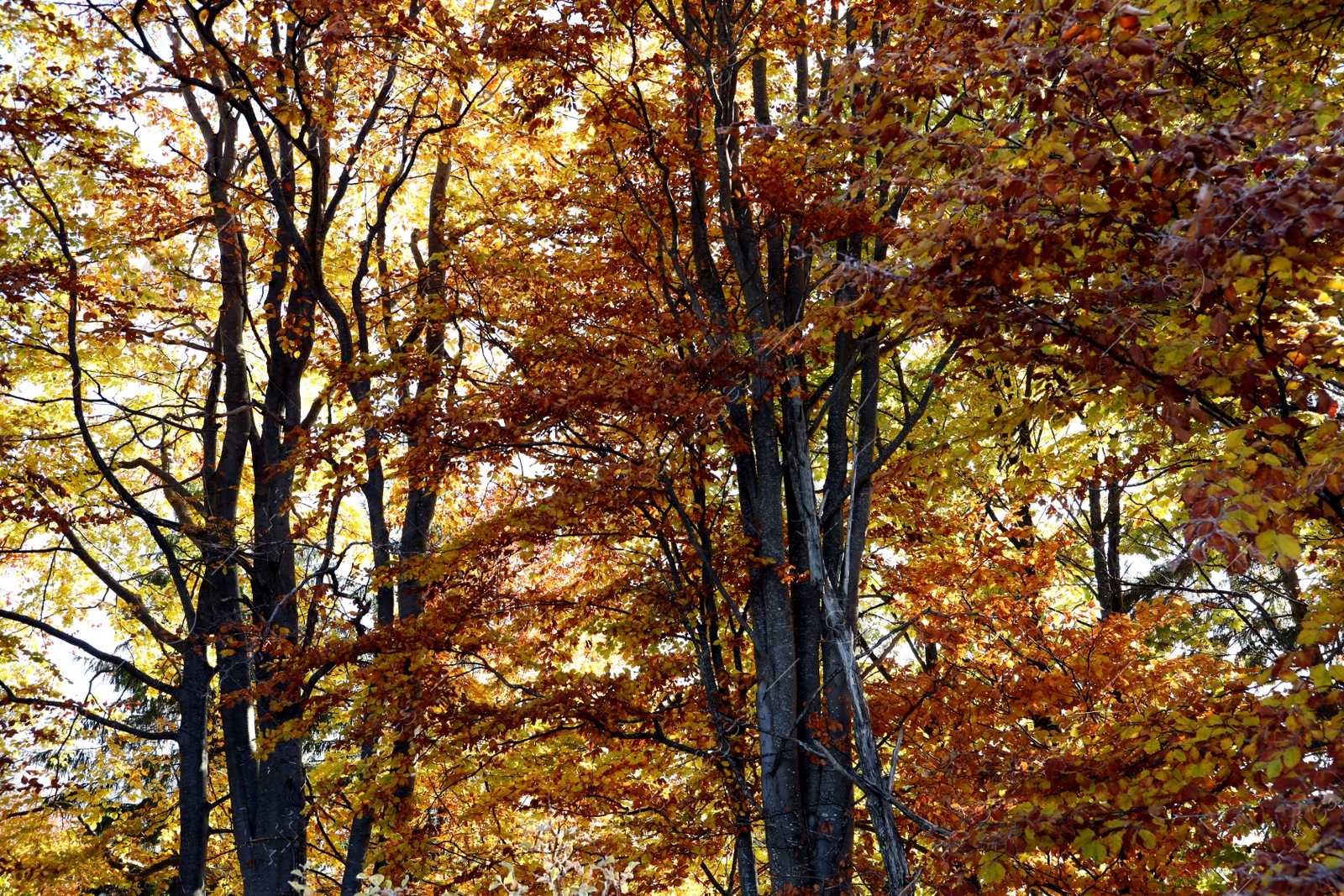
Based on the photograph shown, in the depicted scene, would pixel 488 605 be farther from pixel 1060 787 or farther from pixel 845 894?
pixel 1060 787

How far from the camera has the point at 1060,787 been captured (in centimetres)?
417

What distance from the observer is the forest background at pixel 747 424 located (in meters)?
3.32

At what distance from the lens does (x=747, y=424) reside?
287 inches

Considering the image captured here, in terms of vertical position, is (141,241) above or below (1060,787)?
above

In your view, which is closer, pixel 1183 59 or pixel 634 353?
pixel 1183 59

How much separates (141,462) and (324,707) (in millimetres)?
3311

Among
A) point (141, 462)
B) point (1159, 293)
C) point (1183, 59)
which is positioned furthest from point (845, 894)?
point (141, 462)

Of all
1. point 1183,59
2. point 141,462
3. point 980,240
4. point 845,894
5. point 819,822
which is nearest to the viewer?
point 980,240

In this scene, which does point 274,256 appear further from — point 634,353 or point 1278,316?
point 1278,316

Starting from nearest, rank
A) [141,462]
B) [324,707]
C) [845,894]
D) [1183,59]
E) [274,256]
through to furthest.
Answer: [1183,59] < [845,894] < [324,707] < [141,462] < [274,256]

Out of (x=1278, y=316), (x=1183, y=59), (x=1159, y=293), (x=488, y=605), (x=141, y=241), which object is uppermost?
(x=141, y=241)

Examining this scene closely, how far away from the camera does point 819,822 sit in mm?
6457

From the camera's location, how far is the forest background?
131 inches

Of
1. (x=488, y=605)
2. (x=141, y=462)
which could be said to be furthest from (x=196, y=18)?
(x=488, y=605)
